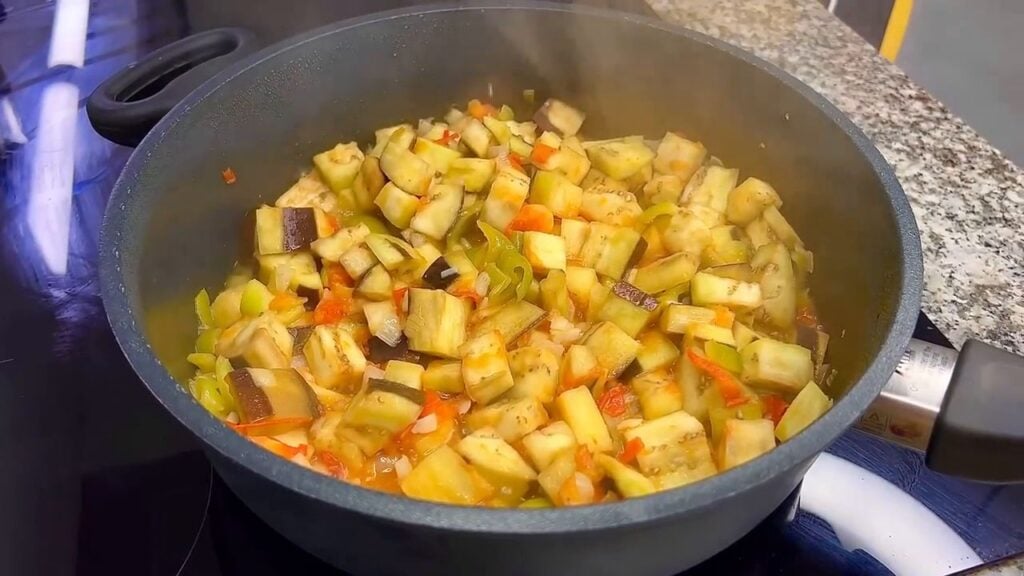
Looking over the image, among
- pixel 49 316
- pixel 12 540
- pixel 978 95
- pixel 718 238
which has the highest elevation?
pixel 718 238

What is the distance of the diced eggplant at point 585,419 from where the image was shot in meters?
1.20

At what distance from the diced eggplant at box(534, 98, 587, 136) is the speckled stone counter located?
451mm

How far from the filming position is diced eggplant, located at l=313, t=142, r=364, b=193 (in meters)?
1.68

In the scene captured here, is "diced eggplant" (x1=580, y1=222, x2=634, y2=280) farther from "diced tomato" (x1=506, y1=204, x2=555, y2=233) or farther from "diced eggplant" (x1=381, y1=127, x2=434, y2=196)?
"diced eggplant" (x1=381, y1=127, x2=434, y2=196)

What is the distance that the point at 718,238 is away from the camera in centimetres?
155

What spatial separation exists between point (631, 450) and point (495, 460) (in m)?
0.19

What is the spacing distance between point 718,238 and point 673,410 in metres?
0.41

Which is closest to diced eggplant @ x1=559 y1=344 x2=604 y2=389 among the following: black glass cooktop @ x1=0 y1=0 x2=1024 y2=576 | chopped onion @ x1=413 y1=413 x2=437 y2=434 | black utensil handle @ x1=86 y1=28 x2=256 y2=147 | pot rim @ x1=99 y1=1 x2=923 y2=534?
chopped onion @ x1=413 y1=413 x2=437 y2=434

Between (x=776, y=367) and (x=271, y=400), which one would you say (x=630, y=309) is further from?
(x=271, y=400)

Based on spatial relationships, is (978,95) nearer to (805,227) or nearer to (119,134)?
(805,227)

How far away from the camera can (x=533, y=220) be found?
1557 millimetres

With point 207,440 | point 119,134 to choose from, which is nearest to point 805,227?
point 207,440

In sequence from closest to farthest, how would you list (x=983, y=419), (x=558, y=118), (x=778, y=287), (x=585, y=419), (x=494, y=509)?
(x=494, y=509) → (x=983, y=419) → (x=585, y=419) → (x=778, y=287) → (x=558, y=118)

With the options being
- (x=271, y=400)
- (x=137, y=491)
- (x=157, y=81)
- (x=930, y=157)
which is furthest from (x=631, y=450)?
(x=157, y=81)
